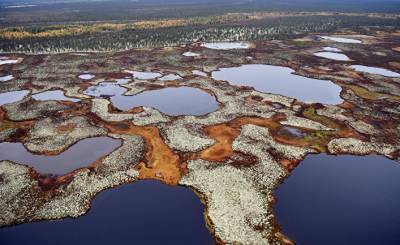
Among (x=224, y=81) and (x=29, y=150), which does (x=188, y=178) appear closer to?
(x=29, y=150)

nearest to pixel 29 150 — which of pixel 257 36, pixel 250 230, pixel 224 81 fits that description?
pixel 250 230

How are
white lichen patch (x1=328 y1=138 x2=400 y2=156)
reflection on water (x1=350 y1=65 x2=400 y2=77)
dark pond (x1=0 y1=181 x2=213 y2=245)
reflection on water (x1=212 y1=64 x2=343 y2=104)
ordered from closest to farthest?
dark pond (x1=0 y1=181 x2=213 y2=245) < white lichen patch (x1=328 y1=138 x2=400 y2=156) < reflection on water (x1=212 y1=64 x2=343 y2=104) < reflection on water (x1=350 y1=65 x2=400 y2=77)

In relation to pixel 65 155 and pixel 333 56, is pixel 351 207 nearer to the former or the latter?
pixel 65 155

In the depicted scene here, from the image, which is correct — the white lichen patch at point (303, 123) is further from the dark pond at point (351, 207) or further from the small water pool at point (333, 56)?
the small water pool at point (333, 56)

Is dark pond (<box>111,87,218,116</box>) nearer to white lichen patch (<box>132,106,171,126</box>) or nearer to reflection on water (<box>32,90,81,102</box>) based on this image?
white lichen patch (<box>132,106,171,126</box>)

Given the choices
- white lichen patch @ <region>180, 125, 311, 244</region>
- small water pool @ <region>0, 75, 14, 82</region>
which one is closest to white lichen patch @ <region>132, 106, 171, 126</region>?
white lichen patch @ <region>180, 125, 311, 244</region>

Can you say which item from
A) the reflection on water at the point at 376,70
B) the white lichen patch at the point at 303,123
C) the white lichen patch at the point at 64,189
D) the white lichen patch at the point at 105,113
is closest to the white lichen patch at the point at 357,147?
the white lichen patch at the point at 303,123
